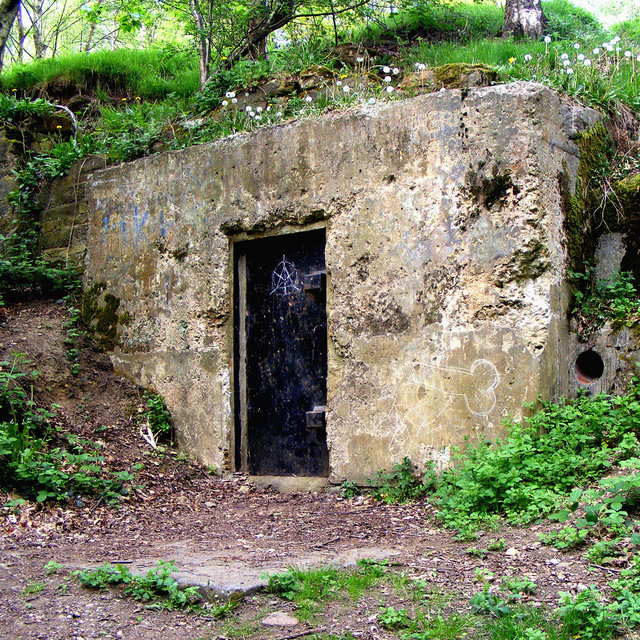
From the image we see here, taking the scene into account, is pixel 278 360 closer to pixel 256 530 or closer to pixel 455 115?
pixel 256 530

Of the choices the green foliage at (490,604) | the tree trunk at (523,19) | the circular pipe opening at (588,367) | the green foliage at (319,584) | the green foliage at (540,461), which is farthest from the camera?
the tree trunk at (523,19)

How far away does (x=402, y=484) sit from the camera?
4.80m

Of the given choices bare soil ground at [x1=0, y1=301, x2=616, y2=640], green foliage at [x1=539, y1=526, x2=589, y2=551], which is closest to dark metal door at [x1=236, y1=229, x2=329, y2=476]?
bare soil ground at [x1=0, y1=301, x2=616, y2=640]

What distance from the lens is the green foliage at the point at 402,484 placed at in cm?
475

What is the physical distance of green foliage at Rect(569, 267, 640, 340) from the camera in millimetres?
4777

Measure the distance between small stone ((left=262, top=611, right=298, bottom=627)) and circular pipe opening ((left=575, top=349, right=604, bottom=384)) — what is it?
290cm

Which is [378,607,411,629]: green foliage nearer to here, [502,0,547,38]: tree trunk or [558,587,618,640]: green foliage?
[558,587,618,640]: green foliage

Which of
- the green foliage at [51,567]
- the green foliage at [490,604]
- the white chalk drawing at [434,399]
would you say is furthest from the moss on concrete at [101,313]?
the green foliage at [490,604]

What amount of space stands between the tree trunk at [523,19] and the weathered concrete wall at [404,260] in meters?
5.62

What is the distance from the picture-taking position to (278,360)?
5797mm

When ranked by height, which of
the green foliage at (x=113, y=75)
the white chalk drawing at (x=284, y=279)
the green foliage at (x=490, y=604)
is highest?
the green foliage at (x=113, y=75)

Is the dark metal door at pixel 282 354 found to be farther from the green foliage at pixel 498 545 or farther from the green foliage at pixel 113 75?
the green foliage at pixel 113 75

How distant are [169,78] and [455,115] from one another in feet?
23.5

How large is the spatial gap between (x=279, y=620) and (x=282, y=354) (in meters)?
3.02
